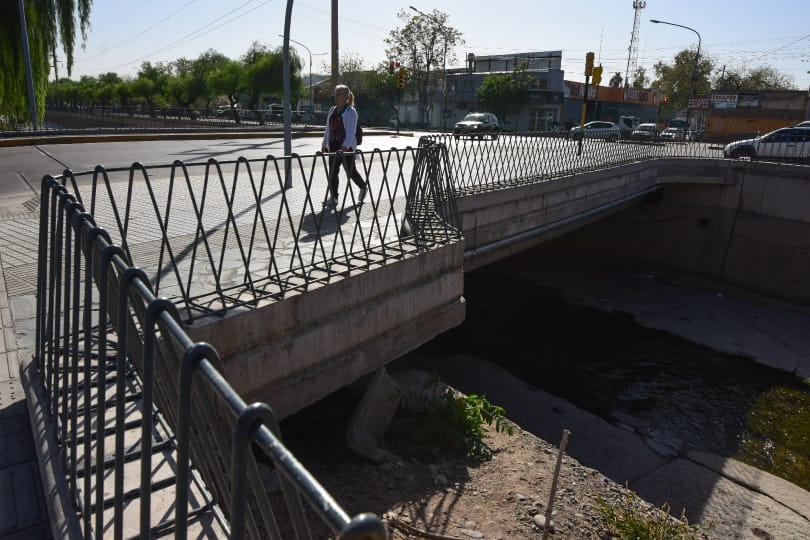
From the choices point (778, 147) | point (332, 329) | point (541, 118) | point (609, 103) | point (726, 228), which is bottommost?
point (726, 228)

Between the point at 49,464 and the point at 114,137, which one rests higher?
the point at 114,137

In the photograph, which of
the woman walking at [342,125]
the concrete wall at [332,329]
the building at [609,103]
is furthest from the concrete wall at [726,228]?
the building at [609,103]

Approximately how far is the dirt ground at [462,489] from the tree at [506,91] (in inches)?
1660

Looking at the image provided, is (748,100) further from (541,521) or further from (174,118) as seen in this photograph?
(541,521)

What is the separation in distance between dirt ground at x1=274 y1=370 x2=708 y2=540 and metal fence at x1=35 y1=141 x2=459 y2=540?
87cm

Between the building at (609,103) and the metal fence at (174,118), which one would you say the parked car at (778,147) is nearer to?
the metal fence at (174,118)

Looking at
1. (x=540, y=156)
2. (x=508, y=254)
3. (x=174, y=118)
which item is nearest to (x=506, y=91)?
(x=174, y=118)

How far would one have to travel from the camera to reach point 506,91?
44.9m

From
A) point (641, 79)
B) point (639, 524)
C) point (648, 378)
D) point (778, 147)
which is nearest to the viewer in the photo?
point (639, 524)

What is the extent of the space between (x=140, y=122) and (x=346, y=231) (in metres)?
39.9

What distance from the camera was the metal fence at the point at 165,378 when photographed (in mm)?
1239

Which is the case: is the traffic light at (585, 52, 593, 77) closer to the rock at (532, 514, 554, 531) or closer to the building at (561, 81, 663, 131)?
the rock at (532, 514, 554, 531)

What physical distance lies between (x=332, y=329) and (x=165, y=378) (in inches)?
125

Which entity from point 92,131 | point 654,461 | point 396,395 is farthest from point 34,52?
point 654,461
